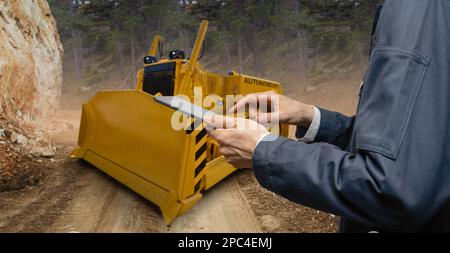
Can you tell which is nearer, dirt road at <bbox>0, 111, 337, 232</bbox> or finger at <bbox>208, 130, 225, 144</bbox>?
finger at <bbox>208, 130, 225, 144</bbox>

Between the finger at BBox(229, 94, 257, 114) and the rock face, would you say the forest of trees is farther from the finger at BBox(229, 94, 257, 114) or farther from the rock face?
the finger at BBox(229, 94, 257, 114)

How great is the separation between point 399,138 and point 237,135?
20.8 inches

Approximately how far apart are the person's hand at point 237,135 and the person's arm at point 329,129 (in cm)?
66

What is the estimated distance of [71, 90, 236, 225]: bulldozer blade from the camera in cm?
450

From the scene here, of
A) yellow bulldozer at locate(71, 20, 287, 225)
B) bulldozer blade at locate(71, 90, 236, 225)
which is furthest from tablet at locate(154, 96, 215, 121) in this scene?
bulldozer blade at locate(71, 90, 236, 225)

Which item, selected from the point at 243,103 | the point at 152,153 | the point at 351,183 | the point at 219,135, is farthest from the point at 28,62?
the point at 351,183

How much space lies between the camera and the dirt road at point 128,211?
4408 millimetres

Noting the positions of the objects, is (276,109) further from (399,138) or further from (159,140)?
(159,140)

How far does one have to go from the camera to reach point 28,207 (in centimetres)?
504

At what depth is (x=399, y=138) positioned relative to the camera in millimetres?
851

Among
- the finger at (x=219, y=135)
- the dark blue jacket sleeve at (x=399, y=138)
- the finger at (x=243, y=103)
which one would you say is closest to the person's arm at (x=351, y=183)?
the dark blue jacket sleeve at (x=399, y=138)

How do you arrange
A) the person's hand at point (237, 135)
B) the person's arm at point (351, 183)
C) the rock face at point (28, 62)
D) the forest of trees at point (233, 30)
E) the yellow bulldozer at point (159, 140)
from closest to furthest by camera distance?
the person's arm at point (351, 183), the person's hand at point (237, 135), the yellow bulldozer at point (159, 140), the rock face at point (28, 62), the forest of trees at point (233, 30)

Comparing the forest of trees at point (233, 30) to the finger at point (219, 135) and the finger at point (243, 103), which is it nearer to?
the finger at point (243, 103)
